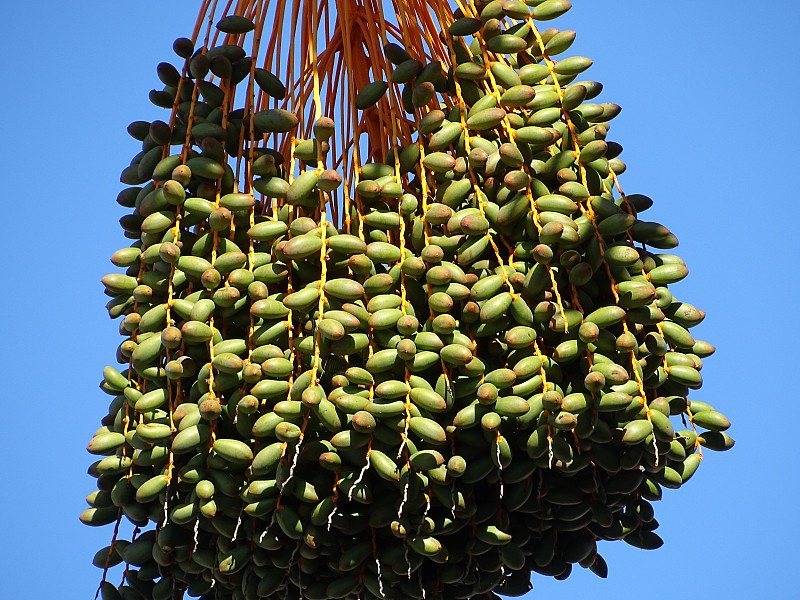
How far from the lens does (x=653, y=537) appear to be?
1.25 metres

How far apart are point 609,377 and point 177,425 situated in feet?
1.21

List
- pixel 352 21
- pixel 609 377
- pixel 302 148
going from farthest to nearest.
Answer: pixel 352 21 → pixel 302 148 → pixel 609 377

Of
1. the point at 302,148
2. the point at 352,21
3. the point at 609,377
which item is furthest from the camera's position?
the point at 352,21

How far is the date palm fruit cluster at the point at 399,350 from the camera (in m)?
1.08

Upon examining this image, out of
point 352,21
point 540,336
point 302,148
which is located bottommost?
point 540,336

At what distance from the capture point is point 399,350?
1065 mm

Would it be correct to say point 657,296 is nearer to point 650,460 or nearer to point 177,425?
point 650,460

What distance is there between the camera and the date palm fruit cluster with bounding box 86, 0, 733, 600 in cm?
108

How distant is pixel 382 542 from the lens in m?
1.13

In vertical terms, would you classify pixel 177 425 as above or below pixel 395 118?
below

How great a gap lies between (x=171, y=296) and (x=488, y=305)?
0.93 ft

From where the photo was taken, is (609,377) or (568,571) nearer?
(609,377)

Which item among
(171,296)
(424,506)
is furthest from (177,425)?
(424,506)

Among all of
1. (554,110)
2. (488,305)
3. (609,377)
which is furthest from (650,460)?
(554,110)
